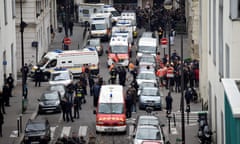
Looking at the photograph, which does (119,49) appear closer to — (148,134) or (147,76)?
(147,76)

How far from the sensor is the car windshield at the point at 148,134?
42781mm

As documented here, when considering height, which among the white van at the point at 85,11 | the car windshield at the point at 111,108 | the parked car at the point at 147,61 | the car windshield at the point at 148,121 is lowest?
the car windshield at the point at 148,121

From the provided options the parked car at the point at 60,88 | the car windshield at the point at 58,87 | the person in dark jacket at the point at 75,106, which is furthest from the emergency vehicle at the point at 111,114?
the car windshield at the point at 58,87

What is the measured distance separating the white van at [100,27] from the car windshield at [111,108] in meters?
33.8

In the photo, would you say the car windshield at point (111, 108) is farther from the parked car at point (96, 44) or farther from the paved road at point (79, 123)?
the parked car at point (96, 44)

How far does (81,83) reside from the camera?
57750 millimetres

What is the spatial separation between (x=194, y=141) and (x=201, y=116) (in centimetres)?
165

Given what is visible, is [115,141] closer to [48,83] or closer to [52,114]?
[52,114]

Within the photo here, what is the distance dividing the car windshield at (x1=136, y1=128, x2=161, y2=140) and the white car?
16.4 m

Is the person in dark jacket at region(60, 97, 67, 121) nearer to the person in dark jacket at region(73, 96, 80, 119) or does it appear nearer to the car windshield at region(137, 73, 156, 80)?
the person in dark jacket at region(73, 96, 80, 119)

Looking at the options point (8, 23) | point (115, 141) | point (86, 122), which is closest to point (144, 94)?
point (86, 122)

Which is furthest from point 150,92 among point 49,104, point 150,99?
point 49,104

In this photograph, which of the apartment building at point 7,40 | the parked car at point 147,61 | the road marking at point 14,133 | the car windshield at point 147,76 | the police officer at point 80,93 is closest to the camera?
the road marking at point 14,133

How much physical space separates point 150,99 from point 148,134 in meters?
10.6
